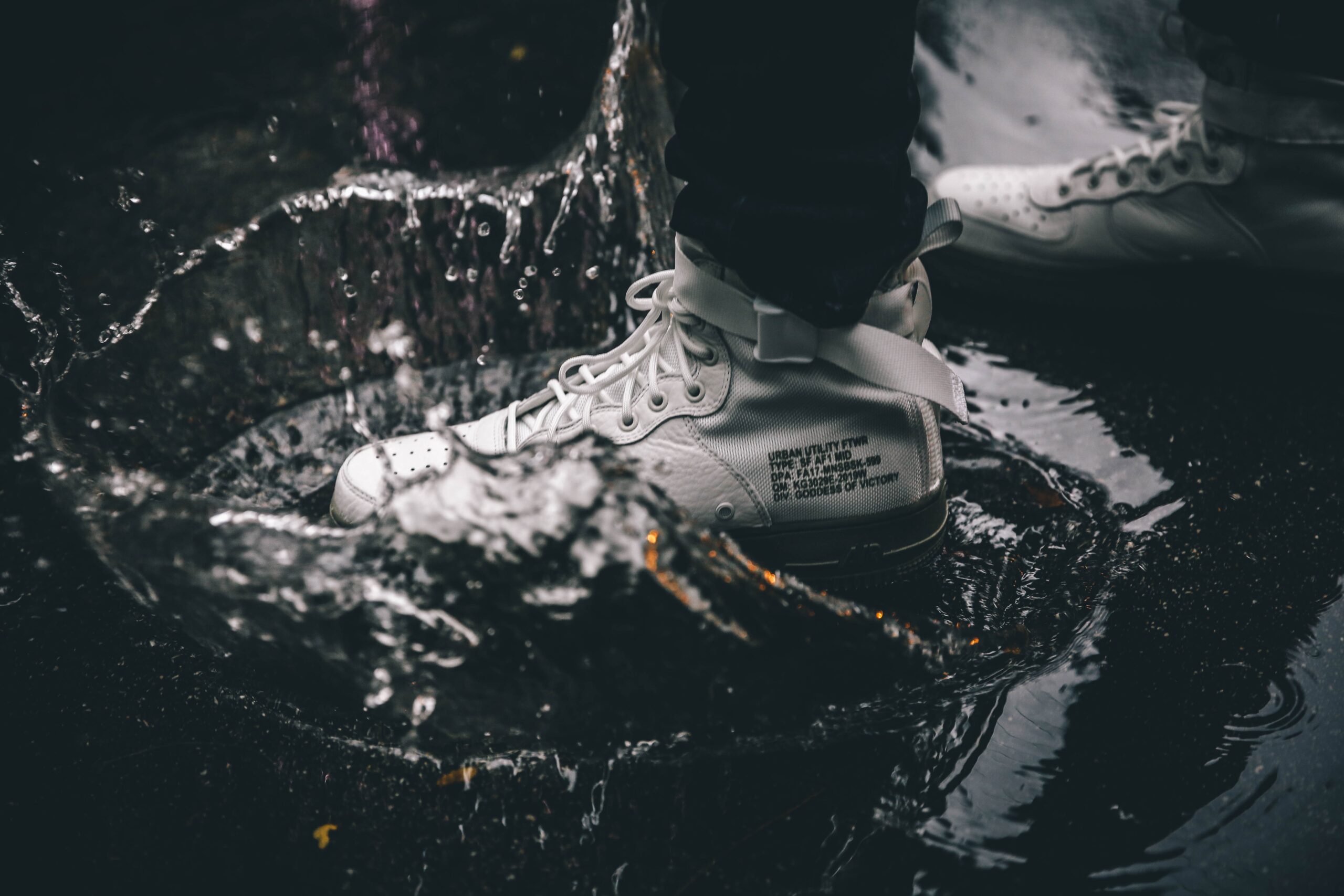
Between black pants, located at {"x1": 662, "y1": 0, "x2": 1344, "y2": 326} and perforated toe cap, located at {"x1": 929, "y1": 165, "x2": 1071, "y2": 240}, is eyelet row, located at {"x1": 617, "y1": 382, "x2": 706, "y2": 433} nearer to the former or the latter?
black pants, located at {"x1": 662, "y1": 0, "x2": 1344, "y2": 326}

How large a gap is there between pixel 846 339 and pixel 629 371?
0.24 meters

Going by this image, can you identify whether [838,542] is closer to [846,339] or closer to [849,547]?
[849,547]

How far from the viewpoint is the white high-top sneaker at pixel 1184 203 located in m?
→ 1.27

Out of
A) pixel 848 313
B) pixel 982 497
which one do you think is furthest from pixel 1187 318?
pixel 848 313

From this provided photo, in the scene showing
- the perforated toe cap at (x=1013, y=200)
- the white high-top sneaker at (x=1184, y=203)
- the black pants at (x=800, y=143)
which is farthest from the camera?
the perforated toe cap at (x=1013, y=200)

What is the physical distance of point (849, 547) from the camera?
92 centimetres

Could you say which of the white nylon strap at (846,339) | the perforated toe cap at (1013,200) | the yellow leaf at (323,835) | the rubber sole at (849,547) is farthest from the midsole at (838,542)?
the perforated toe cap at (1013,200)

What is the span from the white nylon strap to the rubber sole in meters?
0.13

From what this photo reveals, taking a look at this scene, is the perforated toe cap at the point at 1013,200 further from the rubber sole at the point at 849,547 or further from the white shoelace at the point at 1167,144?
the rubber sole at the point at 849,547

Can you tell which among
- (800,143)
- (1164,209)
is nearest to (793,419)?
(800,143)

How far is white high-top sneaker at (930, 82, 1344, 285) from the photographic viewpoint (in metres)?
1.27

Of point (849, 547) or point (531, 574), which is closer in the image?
point (531, 574)

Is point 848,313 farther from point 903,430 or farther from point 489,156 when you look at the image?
point 489,156

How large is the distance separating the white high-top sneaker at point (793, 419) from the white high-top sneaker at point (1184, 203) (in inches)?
18.7
